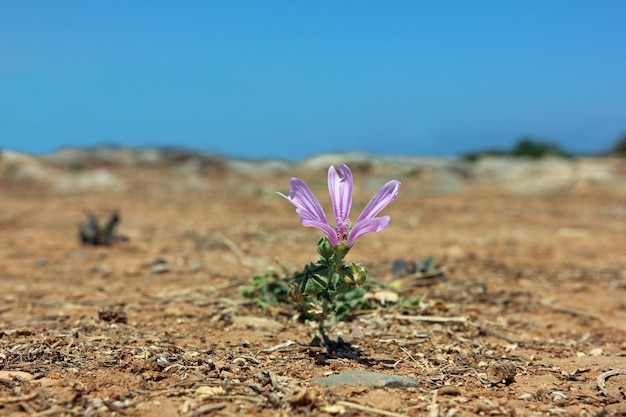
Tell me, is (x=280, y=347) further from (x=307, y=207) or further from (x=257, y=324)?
(x=307, y=207)

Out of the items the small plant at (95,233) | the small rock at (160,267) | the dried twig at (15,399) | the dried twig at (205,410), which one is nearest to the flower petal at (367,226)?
the dried twig at (205,410)

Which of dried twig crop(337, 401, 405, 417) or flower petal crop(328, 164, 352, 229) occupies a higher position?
flower petal crop(328, 164, 352, 229)

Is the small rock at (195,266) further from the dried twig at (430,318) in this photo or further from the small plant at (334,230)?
the small plant at (334,230)

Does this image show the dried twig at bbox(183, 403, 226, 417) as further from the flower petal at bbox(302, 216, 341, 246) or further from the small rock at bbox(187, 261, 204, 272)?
the small rock at bbox(187, 261, 204, 272)

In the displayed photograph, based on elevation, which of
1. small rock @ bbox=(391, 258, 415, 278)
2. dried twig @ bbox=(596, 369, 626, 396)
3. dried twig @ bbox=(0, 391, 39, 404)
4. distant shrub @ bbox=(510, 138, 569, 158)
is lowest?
dried twig @ bbox=(596, 369, 626, 396)

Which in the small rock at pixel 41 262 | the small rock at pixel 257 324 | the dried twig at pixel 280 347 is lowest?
the dried twig at pixel 280 347

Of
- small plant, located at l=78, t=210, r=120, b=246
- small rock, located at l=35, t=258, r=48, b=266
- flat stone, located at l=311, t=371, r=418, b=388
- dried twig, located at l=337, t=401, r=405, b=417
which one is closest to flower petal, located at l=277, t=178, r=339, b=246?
flat stone, located at l=311, t=371, r=418, b=388

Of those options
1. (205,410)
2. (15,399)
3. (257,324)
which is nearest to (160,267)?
(257,324)
